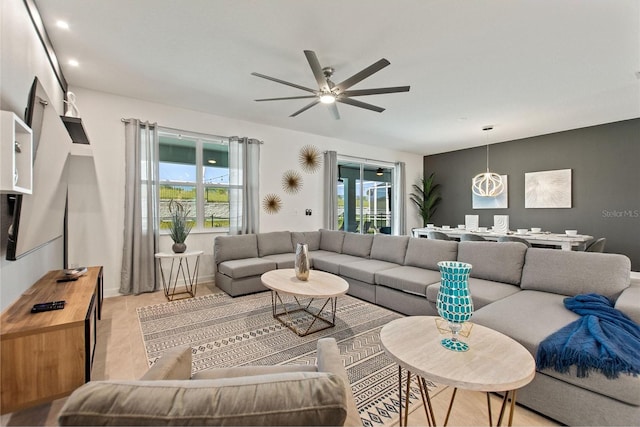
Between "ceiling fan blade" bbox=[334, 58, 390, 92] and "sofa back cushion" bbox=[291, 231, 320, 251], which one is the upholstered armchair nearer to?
"ceiling fan blade" bbox=[334, 58, 390, 92]

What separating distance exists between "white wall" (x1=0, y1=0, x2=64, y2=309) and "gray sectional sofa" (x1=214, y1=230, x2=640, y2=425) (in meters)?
2.05

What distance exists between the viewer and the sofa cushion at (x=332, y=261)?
13.7 ft

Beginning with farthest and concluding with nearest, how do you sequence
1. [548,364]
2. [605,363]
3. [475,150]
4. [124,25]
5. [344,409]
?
[475,150]
[124,25]
[548,364]
[605,363]
[344,409]

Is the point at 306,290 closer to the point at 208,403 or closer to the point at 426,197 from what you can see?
the point at 208,403

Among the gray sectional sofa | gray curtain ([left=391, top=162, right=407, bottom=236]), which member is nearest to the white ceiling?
the gray sectional sofa

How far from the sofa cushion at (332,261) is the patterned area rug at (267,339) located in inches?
22.4

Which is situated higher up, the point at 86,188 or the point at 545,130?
the point at 545,130

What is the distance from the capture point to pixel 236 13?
7.57 feet

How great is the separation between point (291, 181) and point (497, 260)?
3.80 meters

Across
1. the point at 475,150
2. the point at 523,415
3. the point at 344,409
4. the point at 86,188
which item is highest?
the point at 475,150

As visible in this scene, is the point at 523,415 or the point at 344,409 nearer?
the point at 344,409

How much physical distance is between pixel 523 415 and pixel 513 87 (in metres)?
3.71

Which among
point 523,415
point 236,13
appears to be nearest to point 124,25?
point 236,13

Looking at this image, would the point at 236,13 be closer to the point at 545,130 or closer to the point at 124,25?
the point at 124,25
